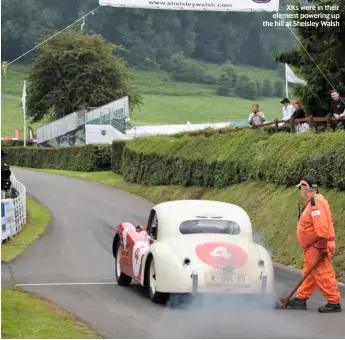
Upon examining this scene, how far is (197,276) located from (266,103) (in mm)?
96870

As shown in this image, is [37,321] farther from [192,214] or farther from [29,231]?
[29,231]

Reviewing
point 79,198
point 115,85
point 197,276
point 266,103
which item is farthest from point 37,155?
point 197,276

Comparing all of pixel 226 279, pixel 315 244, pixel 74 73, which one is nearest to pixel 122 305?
pixel 226 279

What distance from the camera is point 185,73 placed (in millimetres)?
117688

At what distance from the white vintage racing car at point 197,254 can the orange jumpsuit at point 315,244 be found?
0.68m

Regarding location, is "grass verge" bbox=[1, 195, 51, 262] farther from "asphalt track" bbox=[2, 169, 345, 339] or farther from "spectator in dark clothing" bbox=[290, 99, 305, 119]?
"spectator in dark clothing" bbox=[290, 99, 305, 119]

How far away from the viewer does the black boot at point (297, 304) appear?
12820 mm

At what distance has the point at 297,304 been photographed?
42.1 feet

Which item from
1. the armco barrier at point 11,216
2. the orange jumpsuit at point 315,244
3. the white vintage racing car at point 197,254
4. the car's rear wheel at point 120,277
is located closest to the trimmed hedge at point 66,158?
the armco barrier at point 11,216

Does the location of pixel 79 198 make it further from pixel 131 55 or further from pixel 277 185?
pixel 131 55

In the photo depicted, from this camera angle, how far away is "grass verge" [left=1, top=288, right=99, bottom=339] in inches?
413

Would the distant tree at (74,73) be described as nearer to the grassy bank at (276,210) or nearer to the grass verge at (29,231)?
the grass verge at (29,231)

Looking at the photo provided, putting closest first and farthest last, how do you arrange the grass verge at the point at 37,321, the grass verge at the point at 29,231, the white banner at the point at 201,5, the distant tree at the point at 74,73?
the grass verge at the point at 37,321
the grass verge at the point at 29,231
the white banner at the point at 201,5
the distant tree at the point at 74,73

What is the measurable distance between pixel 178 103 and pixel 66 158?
61993 mm
